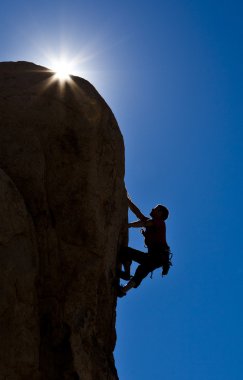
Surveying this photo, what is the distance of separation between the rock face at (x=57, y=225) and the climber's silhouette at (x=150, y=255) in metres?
0.56

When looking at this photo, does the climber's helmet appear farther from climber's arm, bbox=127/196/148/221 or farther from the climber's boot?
the climber's boot

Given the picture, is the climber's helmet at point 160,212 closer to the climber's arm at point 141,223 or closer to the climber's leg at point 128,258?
the climber's arm at point 141,223

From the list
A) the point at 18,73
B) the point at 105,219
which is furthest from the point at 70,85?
the point at 105,219

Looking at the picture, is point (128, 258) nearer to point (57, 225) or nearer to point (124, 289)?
point (124, 289)

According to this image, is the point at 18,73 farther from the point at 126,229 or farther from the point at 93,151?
the point at 126,229

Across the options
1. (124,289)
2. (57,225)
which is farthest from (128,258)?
(57,225)

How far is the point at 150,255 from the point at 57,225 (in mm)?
3703

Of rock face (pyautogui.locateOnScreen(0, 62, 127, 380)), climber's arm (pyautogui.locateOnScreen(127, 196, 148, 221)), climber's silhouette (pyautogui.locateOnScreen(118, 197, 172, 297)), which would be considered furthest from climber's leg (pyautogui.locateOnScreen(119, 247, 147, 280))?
climber's arm (pyautogui.locateOnScreen(127, 196, 148, 221))

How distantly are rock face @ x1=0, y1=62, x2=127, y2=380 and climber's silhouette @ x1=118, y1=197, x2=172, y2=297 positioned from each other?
0.56 m

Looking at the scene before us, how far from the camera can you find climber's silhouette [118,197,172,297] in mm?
15094

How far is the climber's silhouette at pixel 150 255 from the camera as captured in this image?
15094 millimetres

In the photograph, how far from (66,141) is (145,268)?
4531mm

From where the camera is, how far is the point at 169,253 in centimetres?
1530

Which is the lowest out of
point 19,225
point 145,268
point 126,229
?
point 19,225
